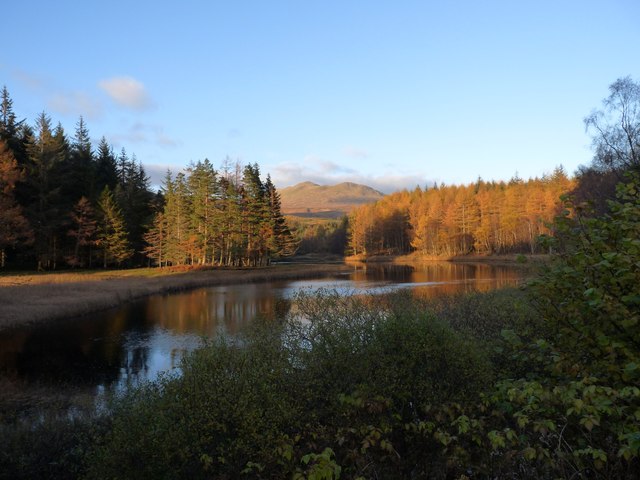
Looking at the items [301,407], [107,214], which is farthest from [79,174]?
[301,407]

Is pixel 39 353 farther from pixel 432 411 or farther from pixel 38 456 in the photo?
pixel 432 411

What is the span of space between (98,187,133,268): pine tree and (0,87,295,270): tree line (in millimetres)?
132

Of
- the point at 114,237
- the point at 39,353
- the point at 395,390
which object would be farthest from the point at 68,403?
the point at 114,237

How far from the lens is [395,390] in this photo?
6516 millimetres

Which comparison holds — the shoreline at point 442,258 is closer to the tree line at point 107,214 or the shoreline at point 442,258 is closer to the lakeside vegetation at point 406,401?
the tree line at point 107,214

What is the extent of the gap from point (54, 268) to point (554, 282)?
62975 mm

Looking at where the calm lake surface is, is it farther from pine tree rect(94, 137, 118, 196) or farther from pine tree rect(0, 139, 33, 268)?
pine tree rect(94, 137, 118, 196)

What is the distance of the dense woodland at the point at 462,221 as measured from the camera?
282 feet

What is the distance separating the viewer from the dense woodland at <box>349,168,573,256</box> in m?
85.9

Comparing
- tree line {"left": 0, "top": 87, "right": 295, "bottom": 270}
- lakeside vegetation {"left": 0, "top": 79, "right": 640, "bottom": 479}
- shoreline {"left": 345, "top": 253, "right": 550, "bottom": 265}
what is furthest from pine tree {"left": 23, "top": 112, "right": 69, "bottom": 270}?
shoreline {"left": 345, "top": 253, "right": 550, "bottom": 265}

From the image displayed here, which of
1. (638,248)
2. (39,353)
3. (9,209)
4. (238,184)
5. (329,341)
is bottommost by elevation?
(39,353)

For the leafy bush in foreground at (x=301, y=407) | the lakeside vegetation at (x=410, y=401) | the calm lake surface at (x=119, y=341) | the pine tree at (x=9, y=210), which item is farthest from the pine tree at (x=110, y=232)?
the leafy bush in foreground at (x=301, y=407)

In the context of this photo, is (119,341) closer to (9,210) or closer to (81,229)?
(9,210)

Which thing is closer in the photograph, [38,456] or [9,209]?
[38,456]
